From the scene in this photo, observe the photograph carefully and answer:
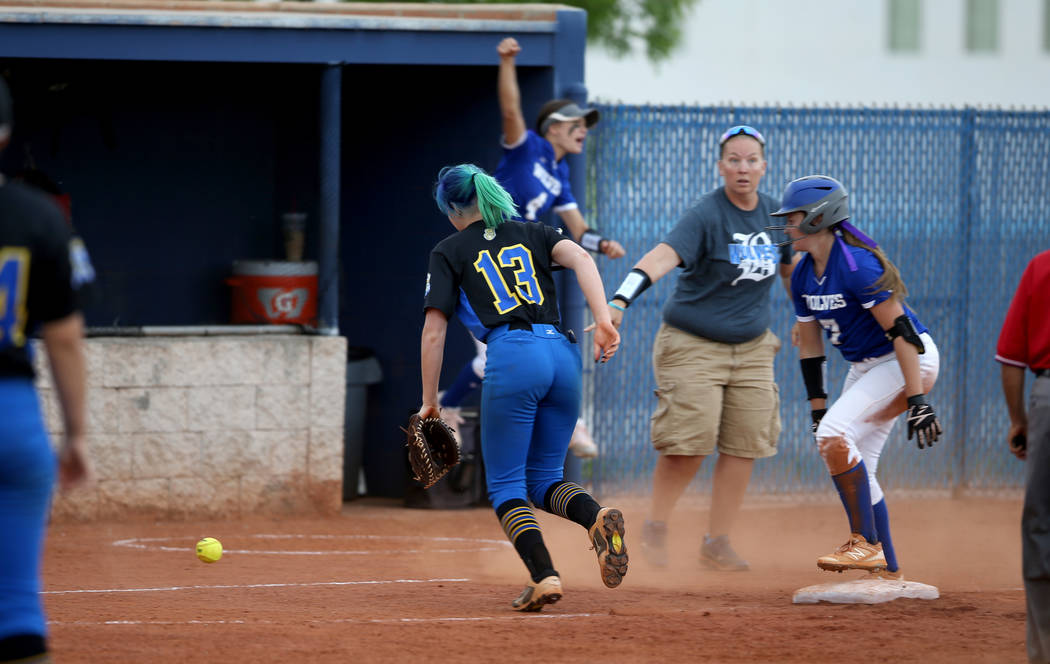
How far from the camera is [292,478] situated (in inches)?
360

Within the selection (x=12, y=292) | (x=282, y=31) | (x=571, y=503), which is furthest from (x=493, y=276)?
(x=282, y=31)

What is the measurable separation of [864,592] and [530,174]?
3620mm

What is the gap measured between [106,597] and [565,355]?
246 centimetres

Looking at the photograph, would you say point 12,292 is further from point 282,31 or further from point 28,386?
point 282,31

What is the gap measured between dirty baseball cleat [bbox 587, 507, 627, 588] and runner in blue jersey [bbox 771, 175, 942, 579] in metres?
1.04

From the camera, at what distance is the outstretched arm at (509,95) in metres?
8.57

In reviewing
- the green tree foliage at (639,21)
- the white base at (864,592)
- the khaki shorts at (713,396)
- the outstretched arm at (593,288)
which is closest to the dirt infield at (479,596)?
the white base at (864,592)

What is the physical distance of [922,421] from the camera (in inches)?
240

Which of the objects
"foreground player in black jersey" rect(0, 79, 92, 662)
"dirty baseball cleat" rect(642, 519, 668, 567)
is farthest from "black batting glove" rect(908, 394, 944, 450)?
"foreground player in black jersey" rect(0, 79, 92, 662)

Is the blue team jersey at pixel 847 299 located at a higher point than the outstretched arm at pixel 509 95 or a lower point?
lower

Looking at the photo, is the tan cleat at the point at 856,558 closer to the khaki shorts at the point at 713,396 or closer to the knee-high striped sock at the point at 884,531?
the knee-high striped sock at the point at 884,531

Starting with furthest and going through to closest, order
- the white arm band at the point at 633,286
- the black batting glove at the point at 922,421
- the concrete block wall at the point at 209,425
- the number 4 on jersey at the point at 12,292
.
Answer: the concrete block wall at the point at 209,425
the white arm band at the point at 633,286
the black batting glove at the point at 922,421
the number 4 on jersey at the point at 12,292

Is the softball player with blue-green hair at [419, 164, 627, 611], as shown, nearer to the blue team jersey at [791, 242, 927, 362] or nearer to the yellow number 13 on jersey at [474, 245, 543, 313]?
the yellow number 13 on jersey at [474, 245, 543, 313]

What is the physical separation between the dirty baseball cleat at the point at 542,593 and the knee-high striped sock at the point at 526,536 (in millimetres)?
27
